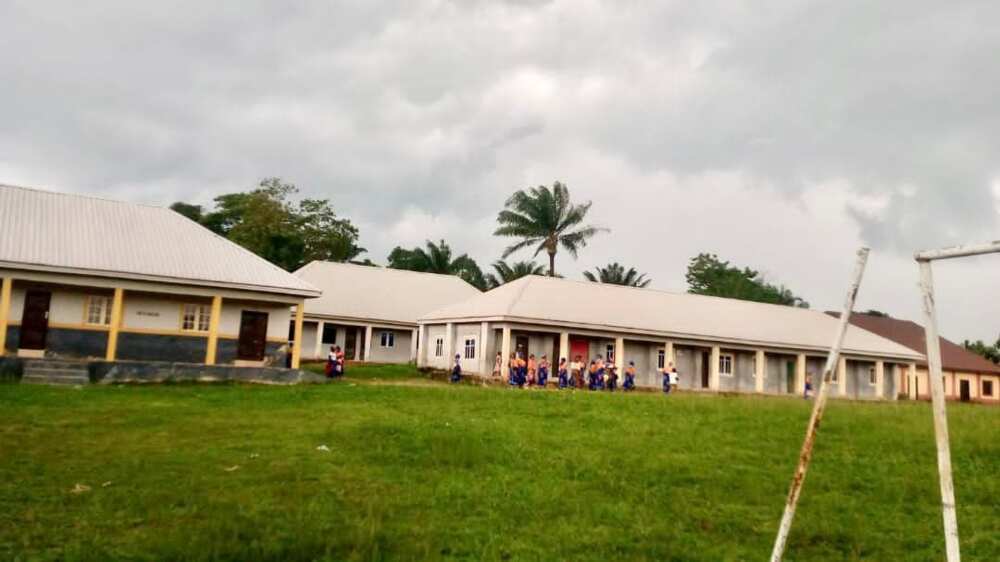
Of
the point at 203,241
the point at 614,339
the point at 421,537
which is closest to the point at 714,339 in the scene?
the point at 614,339

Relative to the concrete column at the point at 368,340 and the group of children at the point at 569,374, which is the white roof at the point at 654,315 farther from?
the concrete column at the point at 368,340

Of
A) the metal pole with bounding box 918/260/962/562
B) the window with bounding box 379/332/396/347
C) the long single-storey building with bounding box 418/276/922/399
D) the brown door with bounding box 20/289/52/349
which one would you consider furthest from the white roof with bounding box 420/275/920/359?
the metal pole with bounding box 918/260/962/562

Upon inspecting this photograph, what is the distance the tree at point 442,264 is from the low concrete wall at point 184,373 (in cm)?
3251

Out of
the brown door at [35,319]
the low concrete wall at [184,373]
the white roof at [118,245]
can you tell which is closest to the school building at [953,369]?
the low concrete wall at [184,373]

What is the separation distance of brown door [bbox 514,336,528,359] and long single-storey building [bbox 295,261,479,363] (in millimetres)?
9607

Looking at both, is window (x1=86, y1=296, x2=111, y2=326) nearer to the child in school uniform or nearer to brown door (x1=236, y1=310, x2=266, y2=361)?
brown door (x1=236, y1=310, x2=266, y2=361)

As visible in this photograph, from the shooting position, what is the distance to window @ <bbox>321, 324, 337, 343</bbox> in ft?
127

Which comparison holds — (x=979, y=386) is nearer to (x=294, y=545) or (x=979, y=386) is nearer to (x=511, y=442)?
(x=511, y=442)

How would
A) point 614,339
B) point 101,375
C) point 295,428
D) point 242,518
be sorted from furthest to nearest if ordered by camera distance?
point 614,339 → point 101,375 → point 295,428 → point 242,518

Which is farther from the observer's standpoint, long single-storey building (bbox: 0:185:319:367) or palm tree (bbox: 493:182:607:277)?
palm tree (bbox: 493:182:607:277)

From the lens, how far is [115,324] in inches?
936

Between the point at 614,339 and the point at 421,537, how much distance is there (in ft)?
82.0

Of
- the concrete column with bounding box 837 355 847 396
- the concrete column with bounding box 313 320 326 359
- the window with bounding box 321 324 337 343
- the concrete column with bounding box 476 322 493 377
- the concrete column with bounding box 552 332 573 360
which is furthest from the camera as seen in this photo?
the window with bounding box 321 324 337 343

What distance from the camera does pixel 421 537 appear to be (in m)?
8.22
